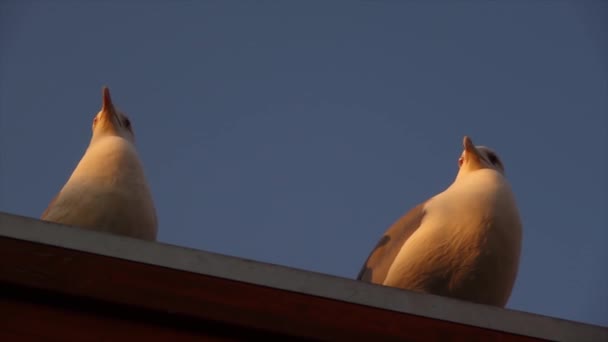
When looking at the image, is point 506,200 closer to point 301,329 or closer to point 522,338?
point 522,338

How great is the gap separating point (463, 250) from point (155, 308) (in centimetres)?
191

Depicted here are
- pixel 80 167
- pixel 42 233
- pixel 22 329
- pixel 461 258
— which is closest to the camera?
pixel 22 329

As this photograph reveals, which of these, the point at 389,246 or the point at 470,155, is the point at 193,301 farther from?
the point at 470,155

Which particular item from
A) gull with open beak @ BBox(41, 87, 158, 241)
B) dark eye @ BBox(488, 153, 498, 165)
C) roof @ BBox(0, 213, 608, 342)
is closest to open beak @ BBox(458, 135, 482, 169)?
dark eye @ BBox(488, 153, 498, 165)

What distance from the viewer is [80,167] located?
190 inches

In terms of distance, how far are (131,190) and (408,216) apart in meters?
1.36

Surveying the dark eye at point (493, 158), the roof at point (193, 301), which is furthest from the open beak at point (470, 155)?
the roof at point (193, 301)

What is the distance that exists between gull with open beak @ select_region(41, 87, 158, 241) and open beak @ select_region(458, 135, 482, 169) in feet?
5.75

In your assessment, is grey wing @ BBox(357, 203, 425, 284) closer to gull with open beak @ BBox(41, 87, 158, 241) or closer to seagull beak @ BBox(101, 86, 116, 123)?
gull with open beak @ BBox(41, 87, 158, 241)

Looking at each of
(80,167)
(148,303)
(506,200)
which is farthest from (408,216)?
(148,303)

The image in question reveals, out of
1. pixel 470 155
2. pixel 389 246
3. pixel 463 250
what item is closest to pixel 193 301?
pixel 463 250

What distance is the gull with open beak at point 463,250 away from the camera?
4156 mm

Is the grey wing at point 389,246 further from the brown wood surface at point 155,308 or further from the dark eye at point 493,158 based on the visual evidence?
the brown wood surface at point 155,308

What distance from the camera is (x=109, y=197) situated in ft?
14.4
